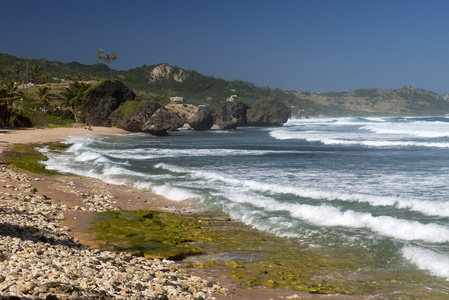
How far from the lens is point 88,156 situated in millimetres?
27688

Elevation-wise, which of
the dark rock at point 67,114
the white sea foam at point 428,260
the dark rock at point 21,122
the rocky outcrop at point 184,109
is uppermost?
the rocky outcrop at point 184,109

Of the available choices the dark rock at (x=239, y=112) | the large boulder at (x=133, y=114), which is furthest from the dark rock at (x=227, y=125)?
the large boulder at (x=133, y=114)

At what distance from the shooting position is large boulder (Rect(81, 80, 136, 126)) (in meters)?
68.9

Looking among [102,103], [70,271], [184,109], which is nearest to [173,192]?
[70,271]

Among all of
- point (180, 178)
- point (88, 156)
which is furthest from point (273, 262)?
point (88, 156)

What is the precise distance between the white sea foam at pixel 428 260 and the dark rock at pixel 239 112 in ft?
284

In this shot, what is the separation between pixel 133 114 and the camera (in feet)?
205

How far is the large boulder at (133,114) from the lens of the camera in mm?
60756

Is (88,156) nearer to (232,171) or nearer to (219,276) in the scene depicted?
(232,171)

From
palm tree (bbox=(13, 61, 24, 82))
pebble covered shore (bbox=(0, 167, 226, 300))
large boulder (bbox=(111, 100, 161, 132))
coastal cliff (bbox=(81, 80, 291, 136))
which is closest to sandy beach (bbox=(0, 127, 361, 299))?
pebble covered shore (bbox=(0, 167, 226, 300))

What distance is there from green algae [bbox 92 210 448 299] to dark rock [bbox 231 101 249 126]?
277ft

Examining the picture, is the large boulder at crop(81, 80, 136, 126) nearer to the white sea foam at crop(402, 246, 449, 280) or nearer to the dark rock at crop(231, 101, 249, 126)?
the dark rock at crop(231, 101, 249, 126)

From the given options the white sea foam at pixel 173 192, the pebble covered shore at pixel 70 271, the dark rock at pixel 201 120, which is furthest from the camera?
the dark rock at pixel 201 120

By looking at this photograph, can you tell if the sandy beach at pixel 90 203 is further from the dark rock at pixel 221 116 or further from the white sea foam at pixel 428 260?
the dark rock at pixel 221 116
